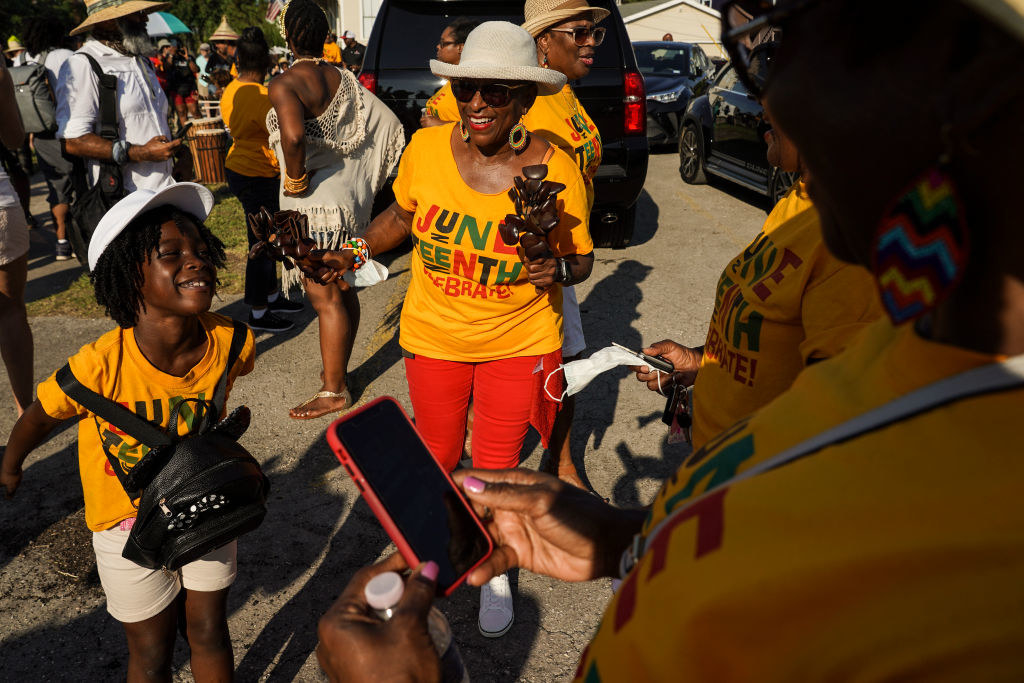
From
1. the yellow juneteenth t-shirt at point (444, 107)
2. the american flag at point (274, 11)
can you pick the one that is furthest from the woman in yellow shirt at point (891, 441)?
the american flag at point (274, 11)

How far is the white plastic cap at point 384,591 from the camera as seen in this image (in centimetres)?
112

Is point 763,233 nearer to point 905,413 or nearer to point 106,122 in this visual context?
point 905,413

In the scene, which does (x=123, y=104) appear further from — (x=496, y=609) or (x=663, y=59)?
(x=663, y=59)

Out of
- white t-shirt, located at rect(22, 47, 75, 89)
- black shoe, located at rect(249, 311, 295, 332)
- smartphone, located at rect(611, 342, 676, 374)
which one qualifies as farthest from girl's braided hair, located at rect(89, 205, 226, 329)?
white t-shirt, located at rect(22, 47, 75, 89)

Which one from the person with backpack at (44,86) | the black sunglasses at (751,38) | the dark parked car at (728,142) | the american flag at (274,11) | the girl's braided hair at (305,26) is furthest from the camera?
the american flag at (274,11)

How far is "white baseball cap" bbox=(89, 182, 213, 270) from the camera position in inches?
87.8

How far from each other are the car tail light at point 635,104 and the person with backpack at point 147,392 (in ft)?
15.4

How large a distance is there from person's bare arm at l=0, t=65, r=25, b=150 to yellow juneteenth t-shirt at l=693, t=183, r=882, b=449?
11.5 feet

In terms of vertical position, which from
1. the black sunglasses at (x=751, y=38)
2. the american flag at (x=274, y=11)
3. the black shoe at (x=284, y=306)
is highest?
the black sunglasses at (x=751, y=38)

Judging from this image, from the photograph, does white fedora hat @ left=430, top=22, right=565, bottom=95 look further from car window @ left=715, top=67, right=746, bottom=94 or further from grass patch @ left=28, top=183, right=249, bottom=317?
car window @ left=715, top=67, right=746, bottom=94

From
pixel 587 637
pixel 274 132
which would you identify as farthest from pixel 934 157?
pixel 274 132

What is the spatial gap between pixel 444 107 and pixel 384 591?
3.65 m

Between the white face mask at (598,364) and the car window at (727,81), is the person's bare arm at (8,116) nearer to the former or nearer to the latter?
the white face mask at (598,364)

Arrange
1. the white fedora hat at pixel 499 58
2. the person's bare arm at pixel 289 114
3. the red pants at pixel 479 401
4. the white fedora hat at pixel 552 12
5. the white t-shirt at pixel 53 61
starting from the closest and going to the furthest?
the white fedora hat at pixel 499 58
the red pants at pixel 479 401
the white fedora hat at pixel 552 12
the person's bare arm at pixel 289 114
the white t-shirt at pixel 53 61
